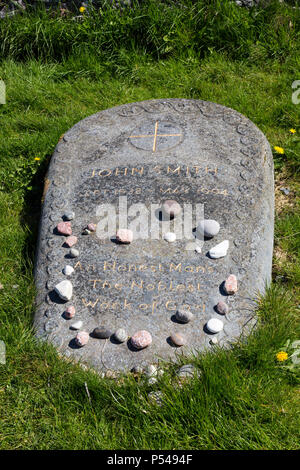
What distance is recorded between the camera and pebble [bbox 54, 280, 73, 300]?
8.96 feet

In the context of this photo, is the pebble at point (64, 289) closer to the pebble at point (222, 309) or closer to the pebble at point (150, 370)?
the pebble at point (150, 370)

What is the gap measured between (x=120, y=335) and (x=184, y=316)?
308 mm

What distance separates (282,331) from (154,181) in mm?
1189

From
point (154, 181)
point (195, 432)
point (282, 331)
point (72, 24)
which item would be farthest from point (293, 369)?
point (72, 24)

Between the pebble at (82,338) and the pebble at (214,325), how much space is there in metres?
0.56

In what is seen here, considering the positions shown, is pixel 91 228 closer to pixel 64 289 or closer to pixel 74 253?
pixel 74 253

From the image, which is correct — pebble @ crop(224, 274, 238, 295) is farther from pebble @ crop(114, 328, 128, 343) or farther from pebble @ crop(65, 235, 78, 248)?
pebble @ crop(65, 235, 78, 248)

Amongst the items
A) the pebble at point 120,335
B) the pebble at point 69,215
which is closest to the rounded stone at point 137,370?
the pebble at point 120,335

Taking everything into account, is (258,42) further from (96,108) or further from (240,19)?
(96,108)

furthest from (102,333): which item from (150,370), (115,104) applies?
(115,104)

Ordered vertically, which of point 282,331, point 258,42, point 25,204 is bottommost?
point 25,204

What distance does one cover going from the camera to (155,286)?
2.76 metres

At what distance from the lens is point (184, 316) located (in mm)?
2582

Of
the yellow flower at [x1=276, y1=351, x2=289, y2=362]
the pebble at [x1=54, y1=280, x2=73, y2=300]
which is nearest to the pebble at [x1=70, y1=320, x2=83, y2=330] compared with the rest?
the pebble at [x1=54, y1=280, x2=73, y2=300]
